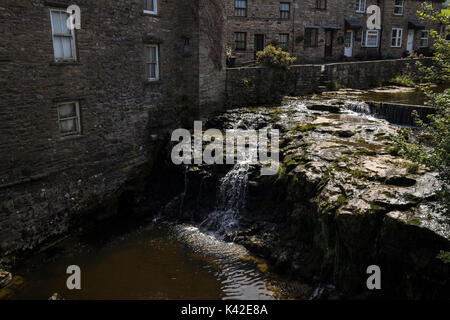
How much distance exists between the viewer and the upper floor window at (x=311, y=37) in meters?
27.5

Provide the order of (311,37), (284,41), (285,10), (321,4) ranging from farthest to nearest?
1. (311,37)
2. (321,4)
3. (284,41)
4. (285,10)

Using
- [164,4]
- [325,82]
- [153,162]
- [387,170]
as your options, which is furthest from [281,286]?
[325,82]

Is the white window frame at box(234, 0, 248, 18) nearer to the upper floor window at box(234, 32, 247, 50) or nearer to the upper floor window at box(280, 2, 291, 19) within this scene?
the upper floor window at box(234, 32, 247, 50)

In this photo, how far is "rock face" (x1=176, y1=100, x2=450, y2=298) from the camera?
751cm

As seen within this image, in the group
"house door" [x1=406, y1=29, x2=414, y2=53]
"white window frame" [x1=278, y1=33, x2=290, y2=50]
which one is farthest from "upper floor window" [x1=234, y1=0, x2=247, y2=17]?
"house door" [x1=406, y1=29, x2=414, y2=53]

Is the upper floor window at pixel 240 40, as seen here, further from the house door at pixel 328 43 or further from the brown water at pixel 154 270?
the brown water at pixel 154 270

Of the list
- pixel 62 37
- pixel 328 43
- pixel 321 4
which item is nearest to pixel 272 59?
pixel 321 4

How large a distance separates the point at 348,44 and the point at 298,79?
1166 cm

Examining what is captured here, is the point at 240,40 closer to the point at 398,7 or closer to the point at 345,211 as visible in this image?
the point at 398,7

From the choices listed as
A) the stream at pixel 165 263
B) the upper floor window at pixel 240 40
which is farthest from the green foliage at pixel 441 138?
the upper floor window at pixel 240 40

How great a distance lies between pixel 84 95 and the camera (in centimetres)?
1231

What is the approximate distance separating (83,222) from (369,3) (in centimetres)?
2798

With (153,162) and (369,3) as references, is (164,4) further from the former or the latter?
(369,3)

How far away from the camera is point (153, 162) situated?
1555cm
